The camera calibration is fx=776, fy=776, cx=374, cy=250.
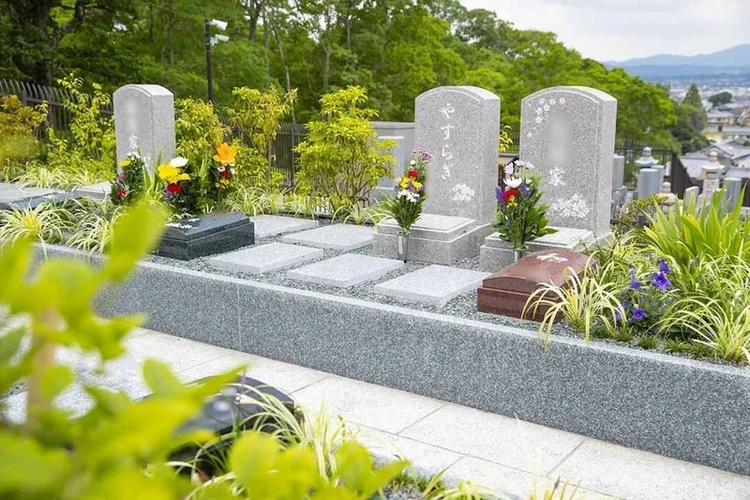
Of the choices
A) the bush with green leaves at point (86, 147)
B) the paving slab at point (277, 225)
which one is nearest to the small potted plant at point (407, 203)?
the paving slab at point (277, 225)

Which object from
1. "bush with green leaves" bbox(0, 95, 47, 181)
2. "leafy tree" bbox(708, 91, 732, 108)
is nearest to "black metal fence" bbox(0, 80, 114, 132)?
"bush with green leaves" bbox(0, 95, 47, 181)

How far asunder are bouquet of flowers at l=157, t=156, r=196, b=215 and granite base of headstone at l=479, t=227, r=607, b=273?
2.91 m

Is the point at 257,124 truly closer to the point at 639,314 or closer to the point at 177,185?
the point at 177,185

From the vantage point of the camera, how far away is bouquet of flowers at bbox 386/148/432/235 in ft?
22.6

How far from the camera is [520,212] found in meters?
6.33

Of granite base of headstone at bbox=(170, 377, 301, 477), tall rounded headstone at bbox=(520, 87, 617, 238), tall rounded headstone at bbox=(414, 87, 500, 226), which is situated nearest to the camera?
granite base of headstone at bbox=(170, 377, 301, 477)

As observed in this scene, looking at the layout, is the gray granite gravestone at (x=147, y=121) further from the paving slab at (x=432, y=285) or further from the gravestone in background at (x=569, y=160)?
the gravestone in background at (x=569, y=160)

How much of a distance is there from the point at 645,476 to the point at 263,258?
3767mm

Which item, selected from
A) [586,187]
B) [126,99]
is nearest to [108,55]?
[126,99]

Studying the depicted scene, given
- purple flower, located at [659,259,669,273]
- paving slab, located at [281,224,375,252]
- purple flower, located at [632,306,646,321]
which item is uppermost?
purple flower, located at [659,259,669,273]

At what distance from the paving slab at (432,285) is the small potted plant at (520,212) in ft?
1.36

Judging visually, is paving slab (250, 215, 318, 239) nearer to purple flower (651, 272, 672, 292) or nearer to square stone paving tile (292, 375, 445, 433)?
square stone paving tile (292, 375, 445, 433)

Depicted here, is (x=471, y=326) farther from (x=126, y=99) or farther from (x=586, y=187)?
(x=126, y=99)

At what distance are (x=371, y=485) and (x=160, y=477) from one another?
0.94ft
